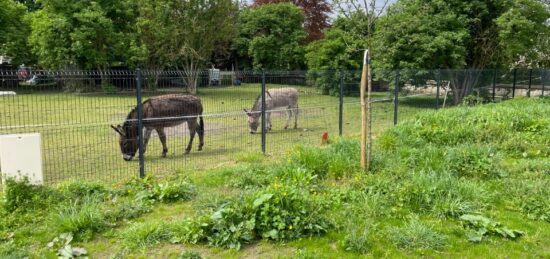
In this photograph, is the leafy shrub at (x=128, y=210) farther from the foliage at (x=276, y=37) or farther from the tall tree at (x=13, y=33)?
the foliage at (x=276, y=37)

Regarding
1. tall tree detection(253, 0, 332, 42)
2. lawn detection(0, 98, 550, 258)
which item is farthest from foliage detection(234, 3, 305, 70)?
lawn detection(0, 98, 550, 258)

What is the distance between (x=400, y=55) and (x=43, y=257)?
1624 cm

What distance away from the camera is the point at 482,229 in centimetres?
420

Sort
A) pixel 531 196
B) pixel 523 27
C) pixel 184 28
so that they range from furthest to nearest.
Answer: pixel 184 28 < pixel 523 27 < pixel 531 196

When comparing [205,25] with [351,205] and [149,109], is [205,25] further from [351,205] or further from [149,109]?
[351,205]

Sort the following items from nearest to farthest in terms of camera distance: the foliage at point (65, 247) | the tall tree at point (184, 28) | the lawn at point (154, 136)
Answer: the foliage at point (65, 247) → the lawn at point (154, 136) → the tall tree at point (184, 28)

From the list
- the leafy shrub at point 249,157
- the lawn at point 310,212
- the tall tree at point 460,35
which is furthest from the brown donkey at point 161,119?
the tall tree at point 460,35

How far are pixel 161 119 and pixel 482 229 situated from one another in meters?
6.34

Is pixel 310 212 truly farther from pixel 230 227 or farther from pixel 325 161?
pixel 325 161

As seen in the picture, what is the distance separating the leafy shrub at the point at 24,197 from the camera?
4.70 metres

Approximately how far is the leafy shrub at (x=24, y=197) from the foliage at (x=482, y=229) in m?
4.53

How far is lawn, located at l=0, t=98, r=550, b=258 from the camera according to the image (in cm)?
390

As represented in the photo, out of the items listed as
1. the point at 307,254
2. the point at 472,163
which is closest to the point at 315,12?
the point at 472,163

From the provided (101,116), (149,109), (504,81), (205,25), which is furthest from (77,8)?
(504,81)
